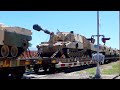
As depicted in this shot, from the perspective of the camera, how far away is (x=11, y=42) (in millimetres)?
17547

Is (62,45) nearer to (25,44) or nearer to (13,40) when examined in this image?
(25,44)

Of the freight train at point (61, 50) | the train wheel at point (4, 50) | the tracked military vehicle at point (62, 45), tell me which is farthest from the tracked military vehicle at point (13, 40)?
the tracked military vehicle at point (62, 45)

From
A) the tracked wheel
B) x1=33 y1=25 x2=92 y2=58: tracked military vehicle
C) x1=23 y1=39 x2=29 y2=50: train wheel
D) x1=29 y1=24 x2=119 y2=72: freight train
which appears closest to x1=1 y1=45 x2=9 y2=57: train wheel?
the tracked wheel

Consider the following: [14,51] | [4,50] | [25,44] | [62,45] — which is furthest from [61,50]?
[4,50]

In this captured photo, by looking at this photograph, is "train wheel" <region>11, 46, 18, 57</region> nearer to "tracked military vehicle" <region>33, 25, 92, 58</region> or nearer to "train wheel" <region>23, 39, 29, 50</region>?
"train wheel" <region>23, 39, 29, 50</region>

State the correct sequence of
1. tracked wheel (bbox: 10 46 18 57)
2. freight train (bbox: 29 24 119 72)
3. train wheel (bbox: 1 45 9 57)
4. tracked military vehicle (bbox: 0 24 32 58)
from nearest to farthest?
1. train wheel (bbox: 1 45 9 57)
2. tracked military vehicle (bbox: 0 24 32 58)
3. tracked wheel (bbox: 10 46 18 57)
4. freight train (bbox: 29 24 119 72)

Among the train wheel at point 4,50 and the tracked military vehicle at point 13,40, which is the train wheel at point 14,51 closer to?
the tracked military vehicle at point 13,40

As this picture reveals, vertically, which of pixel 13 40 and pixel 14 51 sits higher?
Answer: pixel 13 40

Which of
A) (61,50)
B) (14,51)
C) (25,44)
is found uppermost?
(25,44)

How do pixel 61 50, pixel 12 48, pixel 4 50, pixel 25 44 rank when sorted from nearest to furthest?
pixel 4 50
pixel 12 48
pixel 25 44
pixel 61 50

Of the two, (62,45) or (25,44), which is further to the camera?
(62,45)
